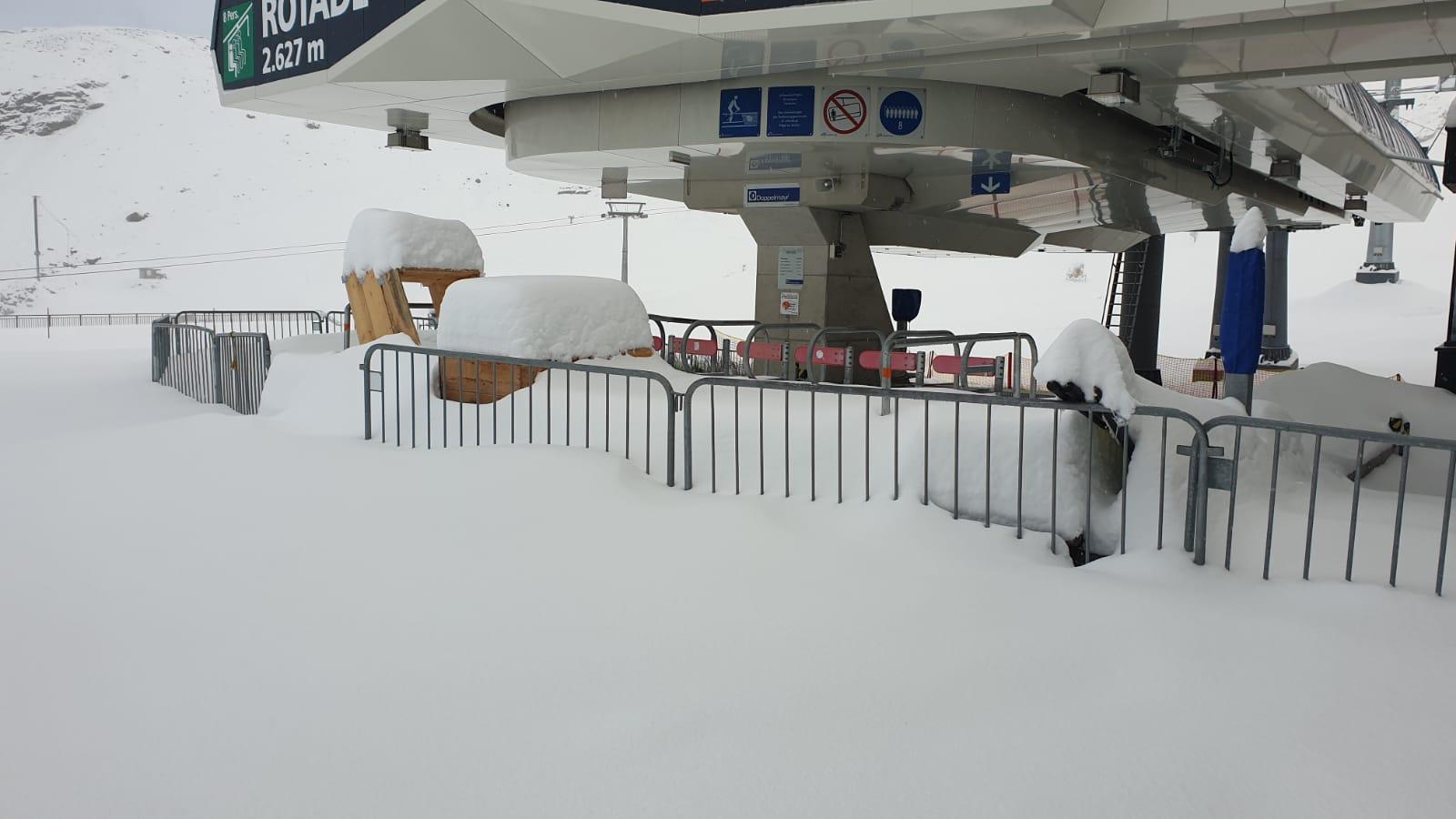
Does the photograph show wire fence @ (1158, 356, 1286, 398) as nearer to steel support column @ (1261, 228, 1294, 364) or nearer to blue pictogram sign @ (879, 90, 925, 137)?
steel support column @ (1261, 228, 1294, 364)

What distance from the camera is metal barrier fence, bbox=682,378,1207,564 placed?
583cm

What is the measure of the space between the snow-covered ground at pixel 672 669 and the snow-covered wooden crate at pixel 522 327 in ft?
9.13

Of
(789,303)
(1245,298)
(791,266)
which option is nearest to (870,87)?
(791,266)

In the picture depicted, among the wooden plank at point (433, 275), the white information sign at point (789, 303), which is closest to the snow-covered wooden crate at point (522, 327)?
the wooden plank at point (433, 275)

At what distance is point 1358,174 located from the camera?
1755 cm

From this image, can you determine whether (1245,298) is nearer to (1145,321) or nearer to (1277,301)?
(1145,321)

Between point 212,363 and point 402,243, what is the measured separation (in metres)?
3.73

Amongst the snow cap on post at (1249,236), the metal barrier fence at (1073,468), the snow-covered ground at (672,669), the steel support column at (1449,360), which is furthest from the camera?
the steel support column at (1449,360)

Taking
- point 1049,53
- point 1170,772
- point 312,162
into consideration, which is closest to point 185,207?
point 312,162

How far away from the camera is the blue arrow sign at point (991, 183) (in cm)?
1323

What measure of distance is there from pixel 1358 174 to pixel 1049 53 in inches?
457

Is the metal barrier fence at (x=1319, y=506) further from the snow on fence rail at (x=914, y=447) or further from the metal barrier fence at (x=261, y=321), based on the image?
the metal barrier fence at (x=261, y=321)

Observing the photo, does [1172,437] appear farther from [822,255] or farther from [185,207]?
[185,207]

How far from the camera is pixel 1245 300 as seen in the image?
7.60 m
